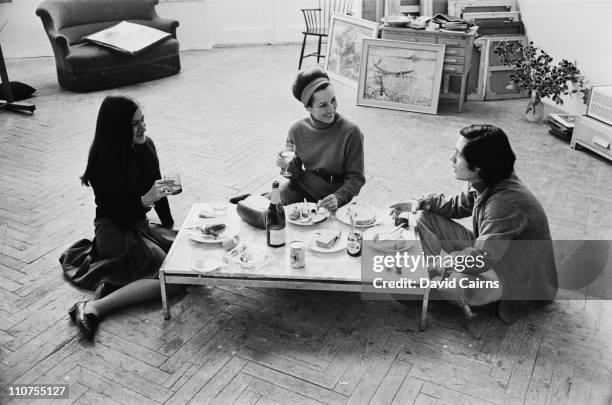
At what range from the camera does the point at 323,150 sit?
137 inches

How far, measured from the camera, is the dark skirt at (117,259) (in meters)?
3.18

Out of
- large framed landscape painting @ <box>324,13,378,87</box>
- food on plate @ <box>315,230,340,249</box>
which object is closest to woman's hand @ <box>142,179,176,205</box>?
food on plate @ <box>315,230,340,249</box>

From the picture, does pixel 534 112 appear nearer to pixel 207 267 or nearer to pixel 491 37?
pixel 491 37

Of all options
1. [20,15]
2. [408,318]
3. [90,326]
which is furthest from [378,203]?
[20,15]

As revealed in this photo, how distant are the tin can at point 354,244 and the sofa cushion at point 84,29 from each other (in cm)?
535

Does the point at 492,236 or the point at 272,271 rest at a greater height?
the point at 492,236

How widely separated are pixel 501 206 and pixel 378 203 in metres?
1.50

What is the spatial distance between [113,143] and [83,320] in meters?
0.95

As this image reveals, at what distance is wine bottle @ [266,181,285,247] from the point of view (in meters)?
2.93

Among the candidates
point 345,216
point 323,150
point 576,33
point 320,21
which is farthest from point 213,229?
point 320,21

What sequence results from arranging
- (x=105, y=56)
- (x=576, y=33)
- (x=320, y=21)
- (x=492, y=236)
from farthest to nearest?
(x=320, y=21), (x=105, y=56), (x=576, y=33), (x=492, y=236)

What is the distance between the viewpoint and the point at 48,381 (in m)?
2.59

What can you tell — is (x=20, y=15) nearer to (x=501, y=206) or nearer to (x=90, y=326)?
(x=90, y=326)

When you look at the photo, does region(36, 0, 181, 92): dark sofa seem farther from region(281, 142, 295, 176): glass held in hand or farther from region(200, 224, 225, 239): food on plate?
region(200, 224, 225, 239): food on plate
